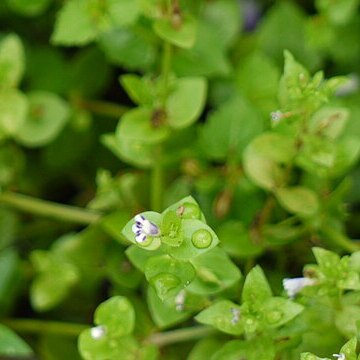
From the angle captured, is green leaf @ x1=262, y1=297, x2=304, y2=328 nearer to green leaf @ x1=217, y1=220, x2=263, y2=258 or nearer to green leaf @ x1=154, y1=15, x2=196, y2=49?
green leaf @ x1=217, y1=220, x2=263, y2=258

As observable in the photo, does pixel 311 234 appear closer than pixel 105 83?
Yes

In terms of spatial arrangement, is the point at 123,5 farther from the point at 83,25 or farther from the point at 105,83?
the point at 105,83

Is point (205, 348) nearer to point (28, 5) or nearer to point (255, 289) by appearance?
point (255, 289)

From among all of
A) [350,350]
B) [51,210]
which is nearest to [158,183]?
[51,210]

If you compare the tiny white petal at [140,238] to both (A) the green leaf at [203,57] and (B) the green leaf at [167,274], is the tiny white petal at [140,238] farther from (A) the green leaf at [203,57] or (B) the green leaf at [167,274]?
(A) the green leaf at [203,57]

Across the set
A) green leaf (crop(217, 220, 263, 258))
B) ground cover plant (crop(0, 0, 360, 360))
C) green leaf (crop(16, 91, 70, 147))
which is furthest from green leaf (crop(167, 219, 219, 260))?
green leaf (crop(16, 91, 70, 147))

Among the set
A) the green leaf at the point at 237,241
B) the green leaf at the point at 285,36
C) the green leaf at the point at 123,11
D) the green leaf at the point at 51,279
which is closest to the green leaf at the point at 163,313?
the green leaf at the point at 237,241

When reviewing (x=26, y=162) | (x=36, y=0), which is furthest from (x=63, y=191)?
(x=36, y=0)
